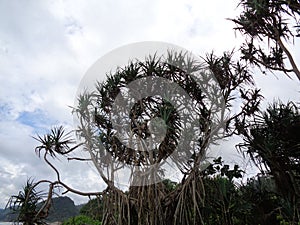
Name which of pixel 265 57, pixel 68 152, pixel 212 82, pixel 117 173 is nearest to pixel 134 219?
pixel 117 173

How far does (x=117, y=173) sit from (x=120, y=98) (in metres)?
1.44

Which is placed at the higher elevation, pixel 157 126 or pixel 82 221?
pixel 157 126

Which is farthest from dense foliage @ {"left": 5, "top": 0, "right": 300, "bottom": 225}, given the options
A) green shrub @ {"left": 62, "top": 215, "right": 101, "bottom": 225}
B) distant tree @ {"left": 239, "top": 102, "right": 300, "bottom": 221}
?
green shrub @ {"left": 62, "top": 215, "right": 101, "bottom": 225}

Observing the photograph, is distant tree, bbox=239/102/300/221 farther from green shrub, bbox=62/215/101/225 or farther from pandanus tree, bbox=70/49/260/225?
green shrub, bbox=62/215/101/225

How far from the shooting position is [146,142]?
18.0 ft

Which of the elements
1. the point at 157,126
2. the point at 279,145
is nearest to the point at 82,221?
the point at 157,126

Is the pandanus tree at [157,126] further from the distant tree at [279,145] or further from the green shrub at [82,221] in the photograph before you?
the green shrub at [82,221]

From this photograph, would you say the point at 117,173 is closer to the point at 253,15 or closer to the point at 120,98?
the point at 120,98

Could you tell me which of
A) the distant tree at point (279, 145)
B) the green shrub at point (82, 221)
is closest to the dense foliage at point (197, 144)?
the distant tree at point (279, 145)

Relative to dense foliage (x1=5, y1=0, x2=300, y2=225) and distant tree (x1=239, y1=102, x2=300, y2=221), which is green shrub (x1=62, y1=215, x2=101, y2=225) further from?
distant tree (x1=239, y1=102, x2=300, y2=221)

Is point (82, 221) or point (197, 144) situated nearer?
point (197, 144)

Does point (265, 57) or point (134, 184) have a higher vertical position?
point (265, 57)

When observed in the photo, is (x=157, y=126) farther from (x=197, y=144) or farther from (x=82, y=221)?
(x=82, y=221)

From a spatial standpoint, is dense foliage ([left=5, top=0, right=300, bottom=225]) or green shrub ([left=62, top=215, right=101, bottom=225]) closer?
dense foliage ([left=5, top=0, right=300, bottom=225])
